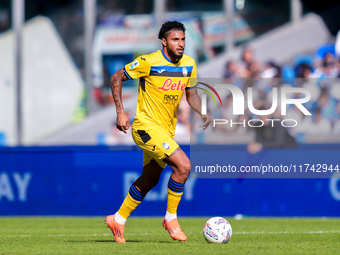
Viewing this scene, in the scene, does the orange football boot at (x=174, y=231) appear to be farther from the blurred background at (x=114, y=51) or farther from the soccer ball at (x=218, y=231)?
the blurred background at (x=114, y=51)

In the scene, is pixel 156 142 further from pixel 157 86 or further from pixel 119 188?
pixel 119 188

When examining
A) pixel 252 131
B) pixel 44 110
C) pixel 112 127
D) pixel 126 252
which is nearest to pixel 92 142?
pixel 112 127

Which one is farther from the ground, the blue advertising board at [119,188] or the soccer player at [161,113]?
the soccer player at [161,113]

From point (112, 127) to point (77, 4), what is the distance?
12.7 feet

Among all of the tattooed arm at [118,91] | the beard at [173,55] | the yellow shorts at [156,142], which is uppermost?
the beard at [173,55]

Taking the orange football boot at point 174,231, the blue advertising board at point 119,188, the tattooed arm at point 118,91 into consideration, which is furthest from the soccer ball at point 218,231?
the blue advertising board at point 119,188

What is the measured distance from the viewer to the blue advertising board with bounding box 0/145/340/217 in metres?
11.3

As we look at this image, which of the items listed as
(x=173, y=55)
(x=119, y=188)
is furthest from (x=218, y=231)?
(x=119, y=188)

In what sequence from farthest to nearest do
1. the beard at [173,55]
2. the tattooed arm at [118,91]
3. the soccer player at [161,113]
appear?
1. the beard at [173,55]
2. the soccer player at [161,113]
3. the tattooed arm at [118,91]

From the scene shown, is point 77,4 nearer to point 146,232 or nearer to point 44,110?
point 44,110

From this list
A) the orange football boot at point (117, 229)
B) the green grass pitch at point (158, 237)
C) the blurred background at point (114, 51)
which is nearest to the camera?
the green grass pitch at point (158, 237)

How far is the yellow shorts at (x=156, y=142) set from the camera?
267 inches

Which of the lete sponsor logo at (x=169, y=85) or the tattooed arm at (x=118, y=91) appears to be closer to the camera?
the tattooed arm at (x=118, y=91)

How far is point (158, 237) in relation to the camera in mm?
7852
